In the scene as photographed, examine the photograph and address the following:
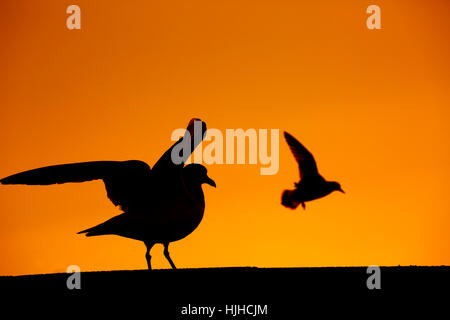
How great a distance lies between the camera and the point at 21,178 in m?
6.63

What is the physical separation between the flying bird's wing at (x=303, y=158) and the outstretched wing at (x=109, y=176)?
1.64 metres

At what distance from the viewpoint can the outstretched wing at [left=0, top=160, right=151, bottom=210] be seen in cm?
663

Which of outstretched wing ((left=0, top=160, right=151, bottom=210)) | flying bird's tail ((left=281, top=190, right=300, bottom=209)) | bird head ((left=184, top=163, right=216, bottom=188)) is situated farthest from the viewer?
bird head ((left=184, top=163, right=216, bottom=188))

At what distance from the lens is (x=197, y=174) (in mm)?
6957

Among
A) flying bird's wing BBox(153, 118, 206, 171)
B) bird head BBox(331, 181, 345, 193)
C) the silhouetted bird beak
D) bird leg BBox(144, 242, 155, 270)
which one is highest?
flying bird's wing BBox(153, 118, 206, 171)

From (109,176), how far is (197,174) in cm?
100

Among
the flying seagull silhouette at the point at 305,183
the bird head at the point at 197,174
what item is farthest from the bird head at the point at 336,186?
the bird head at the point at 197,174

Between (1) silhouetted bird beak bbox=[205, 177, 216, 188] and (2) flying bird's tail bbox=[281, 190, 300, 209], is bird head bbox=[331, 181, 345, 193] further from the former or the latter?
(1) silhouetted bird beak bbox=[205, 177, 216, 188]

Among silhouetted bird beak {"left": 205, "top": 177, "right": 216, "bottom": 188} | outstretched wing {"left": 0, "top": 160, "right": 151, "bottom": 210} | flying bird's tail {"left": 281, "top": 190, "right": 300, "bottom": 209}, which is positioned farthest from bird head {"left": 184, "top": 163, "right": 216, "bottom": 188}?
flying bird's tail {"left": 281, "top": 190, "right": 300, "bottom": 209}

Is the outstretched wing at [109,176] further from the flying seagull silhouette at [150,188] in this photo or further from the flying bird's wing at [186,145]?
the flying bird's wing at [186,145]

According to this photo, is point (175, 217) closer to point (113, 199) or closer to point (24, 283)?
point (113, 199)

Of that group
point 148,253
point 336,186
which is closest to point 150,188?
point 148,253

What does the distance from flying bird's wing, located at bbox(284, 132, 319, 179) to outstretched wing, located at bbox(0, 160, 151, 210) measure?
164cm
